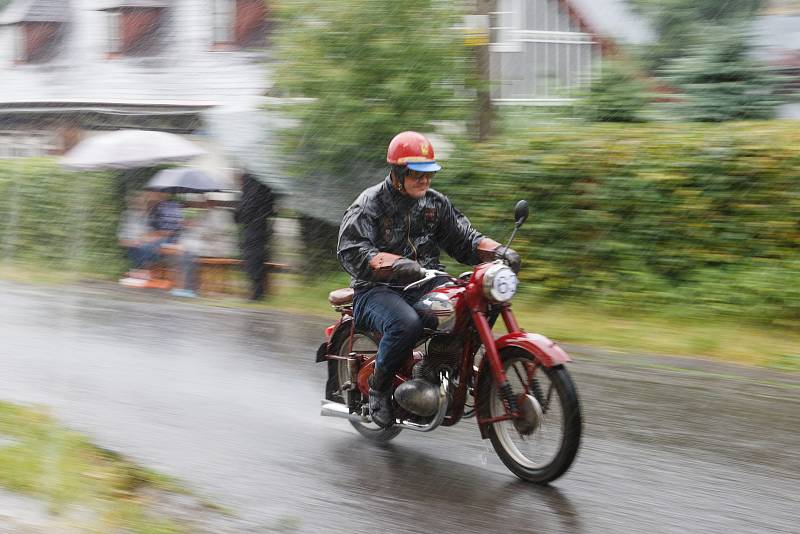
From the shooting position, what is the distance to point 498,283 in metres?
5.61

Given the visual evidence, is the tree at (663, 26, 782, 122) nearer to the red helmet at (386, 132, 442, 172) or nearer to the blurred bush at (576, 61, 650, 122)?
the blurred bush at (576, 61, 650, 122)

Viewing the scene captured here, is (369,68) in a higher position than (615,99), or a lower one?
higher

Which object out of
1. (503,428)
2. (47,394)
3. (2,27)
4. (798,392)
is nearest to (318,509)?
(503,428)

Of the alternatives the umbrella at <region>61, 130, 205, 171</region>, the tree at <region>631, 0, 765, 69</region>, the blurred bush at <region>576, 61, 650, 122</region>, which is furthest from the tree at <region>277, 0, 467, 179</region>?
the tree at <region>631, 0, 765, 69</region>

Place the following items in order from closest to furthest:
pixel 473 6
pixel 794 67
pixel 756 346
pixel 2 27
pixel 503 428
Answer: pixel 503 428 < pixel 756 346 < pixel 473 6 < pixel 794 67 < pixel 2 27

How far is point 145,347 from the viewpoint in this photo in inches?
402

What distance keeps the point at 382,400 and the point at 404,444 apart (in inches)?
21.2

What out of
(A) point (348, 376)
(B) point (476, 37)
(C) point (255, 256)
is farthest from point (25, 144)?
(A) point (348, 376)

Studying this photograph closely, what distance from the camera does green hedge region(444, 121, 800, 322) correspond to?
10141mm

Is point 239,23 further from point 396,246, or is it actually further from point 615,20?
point 396,246

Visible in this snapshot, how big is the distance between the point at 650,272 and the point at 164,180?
8.79m

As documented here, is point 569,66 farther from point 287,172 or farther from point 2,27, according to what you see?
point 2,27

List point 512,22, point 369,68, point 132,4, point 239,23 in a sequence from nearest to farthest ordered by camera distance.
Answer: point 369,68
point 512,22
point 239,23
point 132,4

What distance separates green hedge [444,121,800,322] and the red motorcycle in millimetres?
4995
